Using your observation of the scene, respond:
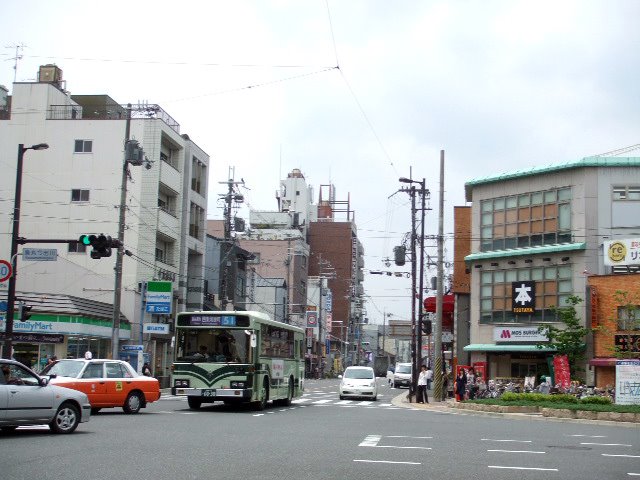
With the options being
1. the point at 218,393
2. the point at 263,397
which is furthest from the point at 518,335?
the point at 218,393

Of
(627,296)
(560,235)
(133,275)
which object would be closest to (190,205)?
(133,275)

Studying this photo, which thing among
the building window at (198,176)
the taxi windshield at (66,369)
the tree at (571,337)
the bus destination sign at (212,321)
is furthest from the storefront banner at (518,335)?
the taxi windshield at (66,369)

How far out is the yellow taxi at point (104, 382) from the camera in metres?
23.2

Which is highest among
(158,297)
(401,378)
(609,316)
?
(158,297)

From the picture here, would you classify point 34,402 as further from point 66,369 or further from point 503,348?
point 503,348

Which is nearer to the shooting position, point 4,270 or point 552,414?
point 4,270

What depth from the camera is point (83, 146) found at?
52688 mm

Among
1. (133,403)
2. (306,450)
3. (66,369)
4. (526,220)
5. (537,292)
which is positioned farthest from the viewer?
(526,220)

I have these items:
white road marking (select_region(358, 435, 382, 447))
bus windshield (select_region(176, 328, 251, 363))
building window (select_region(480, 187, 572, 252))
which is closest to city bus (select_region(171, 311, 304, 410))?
bus windshield (select_region(176, 328, 251, 363))

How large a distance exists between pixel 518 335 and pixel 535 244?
5010 mm

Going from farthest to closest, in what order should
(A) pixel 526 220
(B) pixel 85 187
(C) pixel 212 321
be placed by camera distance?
1. (B) pixel 85 187
2. (A) pixel 526 220
3. (C) pixel 212 321

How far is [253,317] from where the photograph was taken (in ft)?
86.8

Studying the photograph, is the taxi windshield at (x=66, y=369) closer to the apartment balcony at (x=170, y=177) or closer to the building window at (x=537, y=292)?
the building window at (x=537, y=292)

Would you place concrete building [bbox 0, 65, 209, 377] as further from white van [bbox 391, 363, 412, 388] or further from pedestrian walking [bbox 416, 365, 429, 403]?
white van [bbox 391, 363, 412, 388]
